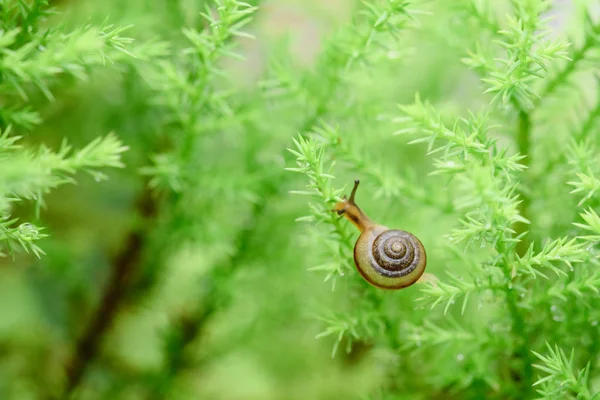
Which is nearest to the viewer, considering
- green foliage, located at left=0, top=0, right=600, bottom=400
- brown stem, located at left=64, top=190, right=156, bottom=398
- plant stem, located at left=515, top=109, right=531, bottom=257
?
green foliage, located at left=0, top=0, right=600, bottom=400

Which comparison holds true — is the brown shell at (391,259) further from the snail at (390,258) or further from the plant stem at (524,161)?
the plant stem at (524,161)

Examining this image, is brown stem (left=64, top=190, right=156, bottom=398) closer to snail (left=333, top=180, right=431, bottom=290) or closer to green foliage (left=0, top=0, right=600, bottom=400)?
green foliage (left=0, top=0, right=600, bottom=400)

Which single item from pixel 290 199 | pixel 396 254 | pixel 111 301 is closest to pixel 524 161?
pixel 396 254

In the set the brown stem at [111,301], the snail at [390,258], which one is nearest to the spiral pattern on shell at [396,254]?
the snail at [390,258]

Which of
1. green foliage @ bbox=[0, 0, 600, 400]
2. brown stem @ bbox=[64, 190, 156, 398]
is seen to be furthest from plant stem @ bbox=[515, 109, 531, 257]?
brown stem @ bbox=[64, 190, 156, 398]

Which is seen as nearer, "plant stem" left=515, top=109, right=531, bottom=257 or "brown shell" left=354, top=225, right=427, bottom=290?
"brown shell" left=354, top=225, right=427, bottom=290

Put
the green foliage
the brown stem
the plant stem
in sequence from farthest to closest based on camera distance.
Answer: the brown stem → the plant stem → the green foliage

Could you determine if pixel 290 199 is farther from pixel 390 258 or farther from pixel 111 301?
pixel 390 258

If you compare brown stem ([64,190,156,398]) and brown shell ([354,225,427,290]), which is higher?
brown shell ([354,225,427,290])
